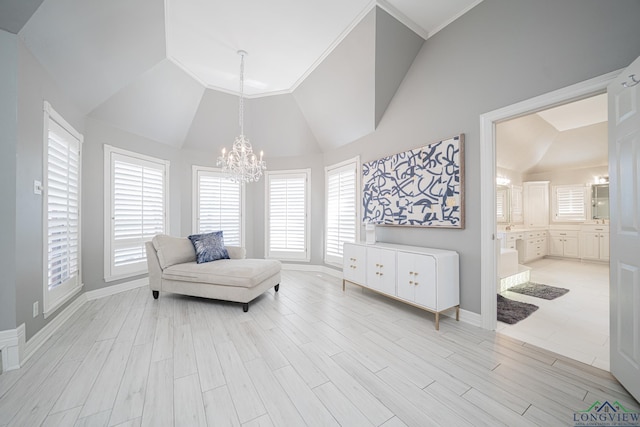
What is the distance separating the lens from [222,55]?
3234 mm

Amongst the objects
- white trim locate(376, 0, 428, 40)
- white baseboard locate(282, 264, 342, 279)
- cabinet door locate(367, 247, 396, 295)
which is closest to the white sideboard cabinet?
cabinet door locate(367, 247, 396, 295)

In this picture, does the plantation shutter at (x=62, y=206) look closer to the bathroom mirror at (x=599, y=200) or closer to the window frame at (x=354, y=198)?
the window frame at (x=354, y=198)

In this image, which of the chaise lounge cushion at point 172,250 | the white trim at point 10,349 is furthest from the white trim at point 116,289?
the white trim at point 10,349

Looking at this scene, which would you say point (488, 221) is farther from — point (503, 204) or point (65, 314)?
point (503, 204)

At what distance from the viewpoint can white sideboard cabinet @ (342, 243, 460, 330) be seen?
243 cm

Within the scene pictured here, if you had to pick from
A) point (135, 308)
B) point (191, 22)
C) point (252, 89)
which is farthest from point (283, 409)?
point (252, 89)

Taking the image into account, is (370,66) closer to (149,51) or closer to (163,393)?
(149,51)

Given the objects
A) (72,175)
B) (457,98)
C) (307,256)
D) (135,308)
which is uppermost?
(457,98)

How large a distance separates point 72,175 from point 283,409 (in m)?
3.57

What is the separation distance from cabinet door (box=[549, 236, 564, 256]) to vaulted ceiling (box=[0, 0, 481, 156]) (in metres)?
6.37

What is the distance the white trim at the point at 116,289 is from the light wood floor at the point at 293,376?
0.72m

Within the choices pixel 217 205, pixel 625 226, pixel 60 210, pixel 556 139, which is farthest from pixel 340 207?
pixel 556 139

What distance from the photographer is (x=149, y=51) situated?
2.93m

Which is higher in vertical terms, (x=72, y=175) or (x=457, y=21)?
(x=457, y=21)
